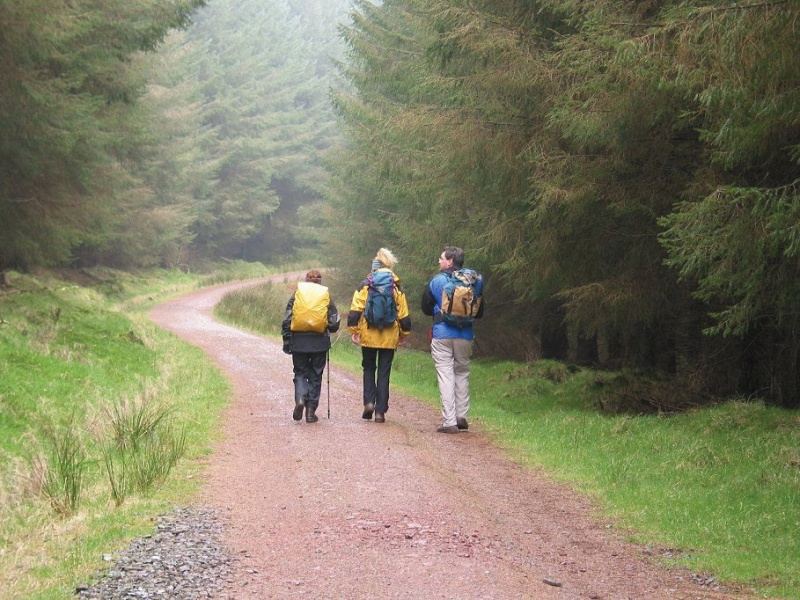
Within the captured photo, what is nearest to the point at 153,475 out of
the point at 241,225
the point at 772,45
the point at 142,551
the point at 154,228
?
the point at 142,551

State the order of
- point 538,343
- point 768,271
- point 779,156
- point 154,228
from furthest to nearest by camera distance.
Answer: point 154,228
point 538,343
point 779,156
point 768,271

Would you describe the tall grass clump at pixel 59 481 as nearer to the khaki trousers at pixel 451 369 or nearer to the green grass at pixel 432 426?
the green grass at pixel 432 426

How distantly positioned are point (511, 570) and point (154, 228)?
37.3 m

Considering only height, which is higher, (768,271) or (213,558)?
(768,271)

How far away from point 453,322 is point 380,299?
0.94 m

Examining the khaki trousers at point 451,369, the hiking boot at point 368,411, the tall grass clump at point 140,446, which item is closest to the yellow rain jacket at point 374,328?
the khaki trousers at point 451,369

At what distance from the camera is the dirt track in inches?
224

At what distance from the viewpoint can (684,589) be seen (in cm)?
590

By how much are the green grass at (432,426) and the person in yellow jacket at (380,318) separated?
161 centimetres

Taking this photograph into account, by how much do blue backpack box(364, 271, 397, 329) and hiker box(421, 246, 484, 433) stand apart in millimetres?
428

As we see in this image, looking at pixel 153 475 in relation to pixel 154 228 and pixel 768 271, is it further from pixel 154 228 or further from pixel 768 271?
pixel 154 228

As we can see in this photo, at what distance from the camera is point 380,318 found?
1126cm

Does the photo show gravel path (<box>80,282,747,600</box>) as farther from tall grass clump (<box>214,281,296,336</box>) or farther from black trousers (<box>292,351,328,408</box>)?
tall grass clump (<box>214,281,296,336</box>)

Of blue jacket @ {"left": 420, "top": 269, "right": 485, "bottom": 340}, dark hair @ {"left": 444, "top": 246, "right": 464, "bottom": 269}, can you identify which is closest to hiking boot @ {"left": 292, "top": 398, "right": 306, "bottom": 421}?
blue jacket @ {"left": 420, "top": 269, "right": 485, "bottom": 340}
